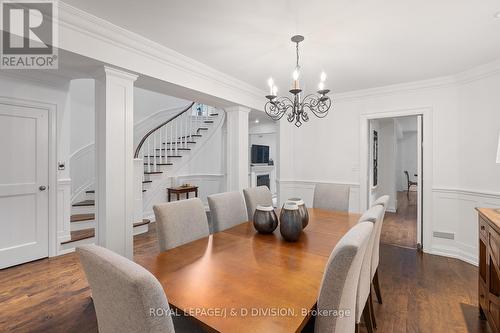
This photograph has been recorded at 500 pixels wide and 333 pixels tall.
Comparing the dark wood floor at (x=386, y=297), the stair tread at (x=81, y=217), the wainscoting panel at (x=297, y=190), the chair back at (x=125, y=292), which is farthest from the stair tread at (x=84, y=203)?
the chair back at (x=125, y=292)

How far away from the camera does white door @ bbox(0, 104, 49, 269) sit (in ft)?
9.41

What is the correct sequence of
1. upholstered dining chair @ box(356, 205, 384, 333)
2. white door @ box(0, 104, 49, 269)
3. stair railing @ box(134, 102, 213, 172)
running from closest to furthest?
upholstered dining chair @ box(356, 205, 384, 333) < white door @ box(0, 104, 49, 269) < stair railing @ box(134, 102, 213, 172)

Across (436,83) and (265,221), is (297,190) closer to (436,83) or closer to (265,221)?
(436,83)

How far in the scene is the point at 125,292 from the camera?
768mm

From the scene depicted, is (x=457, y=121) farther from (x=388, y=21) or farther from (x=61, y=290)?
(x=61, y=290)

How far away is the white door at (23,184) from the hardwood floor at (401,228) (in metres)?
4.84

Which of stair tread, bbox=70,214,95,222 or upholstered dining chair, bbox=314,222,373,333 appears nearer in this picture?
upholstered dining chair, bbox=314,222,373,333

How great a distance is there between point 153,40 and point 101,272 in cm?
227

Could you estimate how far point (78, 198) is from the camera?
4.45 m

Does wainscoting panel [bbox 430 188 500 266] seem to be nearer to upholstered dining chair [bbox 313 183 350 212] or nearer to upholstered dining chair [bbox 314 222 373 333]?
upholstered dining chair [bbox 313 183 350 212]

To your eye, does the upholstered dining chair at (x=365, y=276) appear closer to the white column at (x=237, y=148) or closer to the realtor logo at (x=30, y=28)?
the white column at (x=237, y=148)

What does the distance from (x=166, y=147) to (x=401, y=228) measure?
4.99 m

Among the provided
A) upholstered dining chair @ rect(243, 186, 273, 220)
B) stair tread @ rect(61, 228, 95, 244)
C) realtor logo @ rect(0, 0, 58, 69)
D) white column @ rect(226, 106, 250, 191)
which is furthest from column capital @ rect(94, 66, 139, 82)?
stair tread @ rect(61, 228, 95, 244)

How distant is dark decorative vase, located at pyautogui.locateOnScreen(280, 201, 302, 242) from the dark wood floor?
3.40ft
